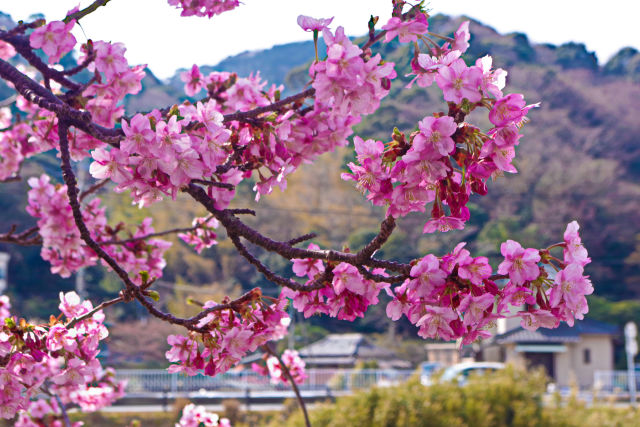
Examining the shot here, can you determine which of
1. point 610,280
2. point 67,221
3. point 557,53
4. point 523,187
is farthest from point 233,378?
point 557,53

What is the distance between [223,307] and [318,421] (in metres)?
4.76

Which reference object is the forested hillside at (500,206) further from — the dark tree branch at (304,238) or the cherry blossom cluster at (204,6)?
the dark tree branch at (304,238)

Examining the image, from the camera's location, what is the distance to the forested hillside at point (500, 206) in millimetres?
23703

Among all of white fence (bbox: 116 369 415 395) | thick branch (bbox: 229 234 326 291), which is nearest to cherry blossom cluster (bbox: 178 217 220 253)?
thick branch (bbox: 229 234 326 291)

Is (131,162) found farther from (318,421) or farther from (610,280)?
(610,280)

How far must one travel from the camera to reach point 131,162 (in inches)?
41.5

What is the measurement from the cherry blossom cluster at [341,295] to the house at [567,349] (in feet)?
76.7

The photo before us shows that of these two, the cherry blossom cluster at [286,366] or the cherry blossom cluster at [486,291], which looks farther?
the cherry blossom cluster at [286,366]

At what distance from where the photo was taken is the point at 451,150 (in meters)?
0.90

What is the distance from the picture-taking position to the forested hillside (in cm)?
2370

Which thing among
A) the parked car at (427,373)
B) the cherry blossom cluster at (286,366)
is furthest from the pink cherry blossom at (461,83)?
the parked car at (427,373)

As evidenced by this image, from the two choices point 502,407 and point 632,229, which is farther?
point 632,229

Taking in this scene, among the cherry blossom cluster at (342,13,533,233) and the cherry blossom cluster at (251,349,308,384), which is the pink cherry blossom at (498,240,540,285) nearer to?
the cherry blossom cluster at (342,13,533,233)

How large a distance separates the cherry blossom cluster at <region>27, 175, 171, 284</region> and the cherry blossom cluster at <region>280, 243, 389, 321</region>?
0.98 metres
